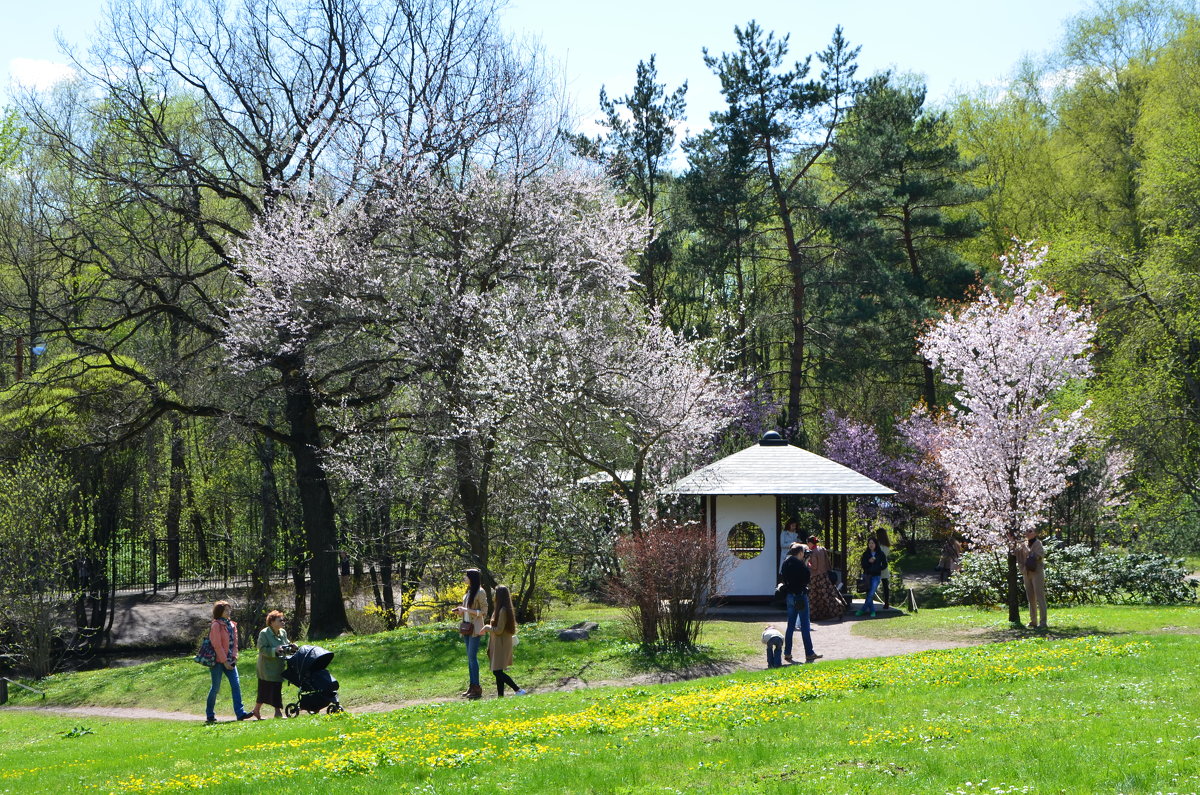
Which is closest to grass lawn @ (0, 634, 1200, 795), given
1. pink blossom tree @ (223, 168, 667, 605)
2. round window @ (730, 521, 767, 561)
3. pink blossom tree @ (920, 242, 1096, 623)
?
pink blossom tree @ (920, 242, 1096, 623)

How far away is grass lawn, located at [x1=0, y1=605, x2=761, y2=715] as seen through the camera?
14.5 metres

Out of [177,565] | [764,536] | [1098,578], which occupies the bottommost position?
[1098,578]

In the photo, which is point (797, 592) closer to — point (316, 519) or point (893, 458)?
point (316, 519)

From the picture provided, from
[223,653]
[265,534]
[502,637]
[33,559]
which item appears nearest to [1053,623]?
[502,637]

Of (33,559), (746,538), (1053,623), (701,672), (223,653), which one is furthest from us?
(746,538)

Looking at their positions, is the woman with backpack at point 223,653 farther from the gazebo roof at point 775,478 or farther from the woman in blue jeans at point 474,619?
the gazebo roof at point 775,478

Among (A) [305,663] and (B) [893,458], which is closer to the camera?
(A) [305,663]

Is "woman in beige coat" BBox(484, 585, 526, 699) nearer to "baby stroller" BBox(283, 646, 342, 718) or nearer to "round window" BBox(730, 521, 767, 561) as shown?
"baby stroller" BBox(283, 646, 342, 718)

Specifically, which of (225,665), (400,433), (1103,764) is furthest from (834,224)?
(1103,764)

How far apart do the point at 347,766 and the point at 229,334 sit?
45.0 ft

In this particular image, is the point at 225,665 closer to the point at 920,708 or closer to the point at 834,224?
the point at 920,708

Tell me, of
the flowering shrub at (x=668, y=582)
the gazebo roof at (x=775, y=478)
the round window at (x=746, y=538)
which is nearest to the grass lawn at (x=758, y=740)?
the flowering shrub at (x=668, y=582)

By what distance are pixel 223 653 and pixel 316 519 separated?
9482mm

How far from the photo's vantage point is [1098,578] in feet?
65.8
